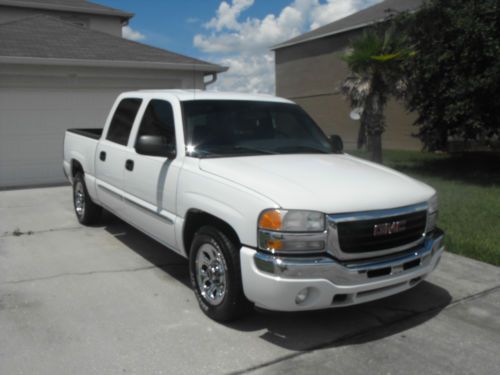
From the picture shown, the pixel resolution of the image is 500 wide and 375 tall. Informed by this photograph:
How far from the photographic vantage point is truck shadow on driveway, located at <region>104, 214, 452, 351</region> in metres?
4.07

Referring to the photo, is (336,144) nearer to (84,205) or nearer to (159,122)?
(159,122)

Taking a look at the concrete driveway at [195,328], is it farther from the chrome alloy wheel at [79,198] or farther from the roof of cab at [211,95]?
the roof of cab at [211,95]

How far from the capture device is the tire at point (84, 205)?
7.40m

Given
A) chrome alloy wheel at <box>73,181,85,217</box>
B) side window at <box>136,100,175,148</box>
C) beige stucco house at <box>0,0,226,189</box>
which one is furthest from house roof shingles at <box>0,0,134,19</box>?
side window at <box>136,100,175,148</box>

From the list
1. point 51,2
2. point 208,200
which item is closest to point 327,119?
point 51,2

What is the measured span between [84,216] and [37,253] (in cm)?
131

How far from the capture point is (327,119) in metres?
29.0

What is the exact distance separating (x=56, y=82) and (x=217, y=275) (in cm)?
912

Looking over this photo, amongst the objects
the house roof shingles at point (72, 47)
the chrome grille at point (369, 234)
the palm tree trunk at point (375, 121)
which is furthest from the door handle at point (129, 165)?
the palm tree trunk at point (375, 121)

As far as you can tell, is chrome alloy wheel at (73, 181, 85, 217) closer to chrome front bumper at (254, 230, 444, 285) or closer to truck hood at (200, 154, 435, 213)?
truck hood at (200, 154, 435, 213)

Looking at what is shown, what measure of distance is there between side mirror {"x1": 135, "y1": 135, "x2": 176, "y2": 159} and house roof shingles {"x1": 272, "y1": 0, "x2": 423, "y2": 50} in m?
21.6

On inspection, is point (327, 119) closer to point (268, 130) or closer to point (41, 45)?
point (41, 45)

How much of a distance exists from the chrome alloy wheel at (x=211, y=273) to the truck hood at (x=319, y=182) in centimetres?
63

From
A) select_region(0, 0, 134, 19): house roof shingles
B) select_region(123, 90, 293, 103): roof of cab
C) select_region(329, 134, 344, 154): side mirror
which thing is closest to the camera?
select_region(123, 90, 293, 103): roof of cab
